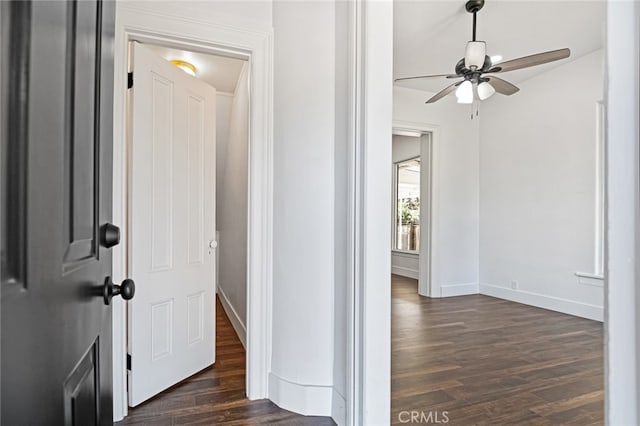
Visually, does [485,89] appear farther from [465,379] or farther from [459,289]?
[459,289]

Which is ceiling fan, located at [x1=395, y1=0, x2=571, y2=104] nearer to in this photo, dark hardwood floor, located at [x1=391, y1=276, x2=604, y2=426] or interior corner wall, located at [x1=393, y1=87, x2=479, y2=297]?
interior corner wall, located at [x1=393, y1=87, x2=479, y2=297]

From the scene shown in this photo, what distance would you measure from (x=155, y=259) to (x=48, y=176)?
1899 mm

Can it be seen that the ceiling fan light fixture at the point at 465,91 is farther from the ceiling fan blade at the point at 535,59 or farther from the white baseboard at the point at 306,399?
the white baseboard at the point at 306,399

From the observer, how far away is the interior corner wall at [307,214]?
6.75 feet

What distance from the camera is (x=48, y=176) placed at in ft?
1.62

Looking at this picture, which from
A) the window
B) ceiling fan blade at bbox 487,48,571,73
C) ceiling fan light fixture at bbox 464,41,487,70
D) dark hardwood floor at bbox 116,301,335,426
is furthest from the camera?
the window

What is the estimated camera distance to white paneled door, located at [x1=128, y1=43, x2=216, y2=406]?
2.14 meters

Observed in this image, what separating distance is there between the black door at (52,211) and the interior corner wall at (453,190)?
4.67 m

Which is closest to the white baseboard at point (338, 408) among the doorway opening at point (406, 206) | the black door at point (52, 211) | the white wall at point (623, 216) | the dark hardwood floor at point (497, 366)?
the dark hardwood floor at point (497, 366)

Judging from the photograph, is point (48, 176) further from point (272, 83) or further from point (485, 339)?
point (485, 339)

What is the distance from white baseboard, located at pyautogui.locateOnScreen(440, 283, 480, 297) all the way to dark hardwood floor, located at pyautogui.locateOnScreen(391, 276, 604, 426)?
2.37ft

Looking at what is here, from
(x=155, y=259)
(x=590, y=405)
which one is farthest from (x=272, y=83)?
(x=590, y=405)

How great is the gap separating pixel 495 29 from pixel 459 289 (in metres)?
3.35

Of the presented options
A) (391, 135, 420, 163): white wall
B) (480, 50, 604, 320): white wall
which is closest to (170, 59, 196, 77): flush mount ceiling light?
(480, 50, 604, 320): white wall
